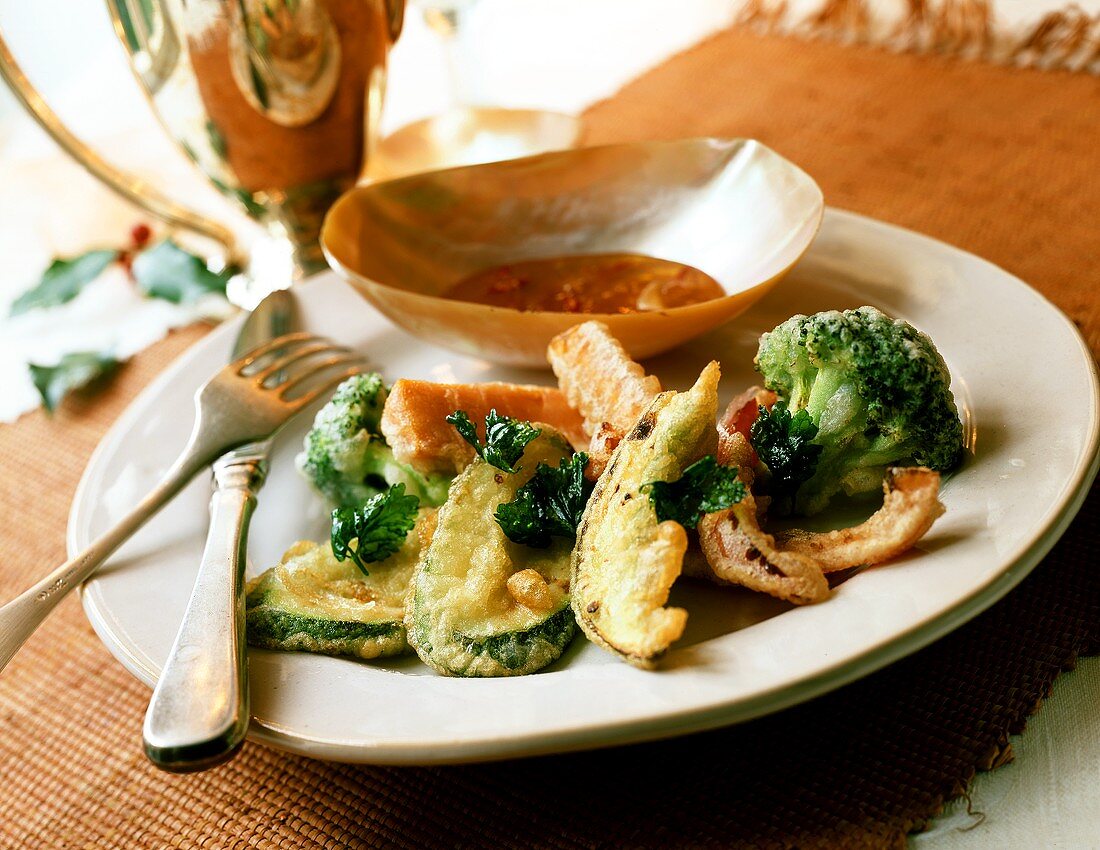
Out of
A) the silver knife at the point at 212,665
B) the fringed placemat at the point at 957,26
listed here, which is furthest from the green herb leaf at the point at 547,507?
the fringed placemat at the point at 957,26

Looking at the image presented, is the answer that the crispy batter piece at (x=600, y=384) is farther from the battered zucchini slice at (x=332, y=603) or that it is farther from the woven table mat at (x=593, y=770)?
the woven table mat at (x=593, y=770)

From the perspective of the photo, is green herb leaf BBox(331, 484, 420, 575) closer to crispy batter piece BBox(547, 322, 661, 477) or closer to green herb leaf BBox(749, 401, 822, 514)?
crispy batter piece BBox(547, 322, 661, 477)

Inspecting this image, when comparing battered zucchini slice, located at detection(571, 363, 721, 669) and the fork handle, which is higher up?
battered zucchini slice, located at detection(571, 363, 721, 669)

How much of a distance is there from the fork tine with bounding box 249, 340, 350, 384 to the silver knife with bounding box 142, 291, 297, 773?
34cm

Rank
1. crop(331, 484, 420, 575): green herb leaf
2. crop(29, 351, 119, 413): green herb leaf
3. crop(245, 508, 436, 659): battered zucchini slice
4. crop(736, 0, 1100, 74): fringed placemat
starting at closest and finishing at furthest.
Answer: crop(245, 508, 436, 659): battered zucchini slice
crop(331, 484, 420, 575): green herb leaf
crop(29, 351, 119, 413): green herb leaf
crop(736, 0, 1100, 74): fringed placemat

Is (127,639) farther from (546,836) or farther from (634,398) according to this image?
(634,398)

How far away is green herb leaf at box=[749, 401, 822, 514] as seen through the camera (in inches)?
62.9

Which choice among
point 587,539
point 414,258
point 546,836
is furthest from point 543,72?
point 546,836

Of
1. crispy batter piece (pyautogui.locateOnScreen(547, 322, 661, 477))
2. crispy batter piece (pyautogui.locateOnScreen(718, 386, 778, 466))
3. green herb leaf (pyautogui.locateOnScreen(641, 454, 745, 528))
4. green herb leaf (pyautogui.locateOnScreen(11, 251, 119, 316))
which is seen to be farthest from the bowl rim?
green herb leaf (pyautogui.locateOnScreen(11, 251, 119, 316))

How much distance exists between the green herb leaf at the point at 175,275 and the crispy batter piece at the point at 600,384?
4.79ft

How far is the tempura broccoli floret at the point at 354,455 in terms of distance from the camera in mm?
1864

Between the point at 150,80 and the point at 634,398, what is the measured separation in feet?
5.99

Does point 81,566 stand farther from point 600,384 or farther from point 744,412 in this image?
point 744,412

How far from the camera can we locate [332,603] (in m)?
1.61
